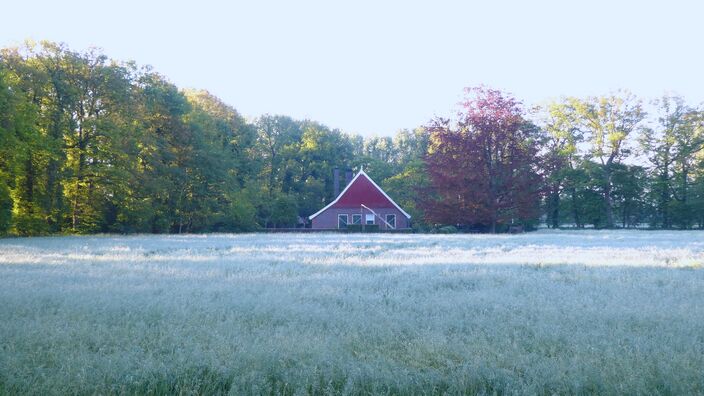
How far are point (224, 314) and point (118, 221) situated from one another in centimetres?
3506

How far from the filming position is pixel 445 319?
579 centimetres

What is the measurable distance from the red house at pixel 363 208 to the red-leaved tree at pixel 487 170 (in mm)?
14370

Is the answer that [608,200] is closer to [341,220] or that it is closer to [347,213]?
[347,213]

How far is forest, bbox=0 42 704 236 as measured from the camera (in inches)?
1276

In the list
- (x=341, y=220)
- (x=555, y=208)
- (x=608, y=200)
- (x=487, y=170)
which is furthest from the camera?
(x=555, y=208)

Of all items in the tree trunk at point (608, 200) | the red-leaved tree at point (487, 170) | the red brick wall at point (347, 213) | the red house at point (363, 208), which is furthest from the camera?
the tree trunk at point (608, 200)

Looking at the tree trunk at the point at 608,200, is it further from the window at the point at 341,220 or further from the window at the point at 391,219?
the window at the point at 341,220

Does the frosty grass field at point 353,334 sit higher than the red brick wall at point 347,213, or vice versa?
the red brick wall at point 347,213

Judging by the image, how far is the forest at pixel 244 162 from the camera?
3241 cm

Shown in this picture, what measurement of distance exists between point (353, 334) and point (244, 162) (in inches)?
2095

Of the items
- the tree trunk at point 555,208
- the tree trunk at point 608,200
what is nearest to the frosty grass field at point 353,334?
the tree trunk at point 608,200

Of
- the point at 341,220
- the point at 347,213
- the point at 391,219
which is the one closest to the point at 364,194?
the point at 347,213

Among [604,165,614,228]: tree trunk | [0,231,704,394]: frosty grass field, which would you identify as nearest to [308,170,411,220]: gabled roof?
[604,165,614,228]: tree trunk

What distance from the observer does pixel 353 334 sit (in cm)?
515
